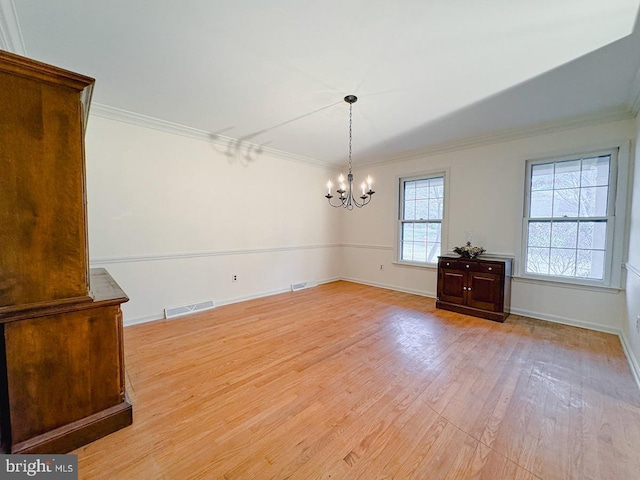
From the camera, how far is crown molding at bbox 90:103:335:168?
307 cm

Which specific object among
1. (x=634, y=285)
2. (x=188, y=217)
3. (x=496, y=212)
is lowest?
(x=634, y=285)

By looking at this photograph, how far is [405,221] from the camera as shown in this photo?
199 inches

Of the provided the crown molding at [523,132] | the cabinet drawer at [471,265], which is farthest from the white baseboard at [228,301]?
the crown molding at [523,132]

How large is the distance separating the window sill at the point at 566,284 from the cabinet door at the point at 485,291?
0.53 metres

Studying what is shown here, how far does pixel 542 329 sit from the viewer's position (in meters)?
3.24

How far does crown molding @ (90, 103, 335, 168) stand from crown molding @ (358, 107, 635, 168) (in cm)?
214

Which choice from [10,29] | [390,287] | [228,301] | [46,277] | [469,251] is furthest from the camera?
[390,287]

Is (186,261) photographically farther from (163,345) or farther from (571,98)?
(571,98)

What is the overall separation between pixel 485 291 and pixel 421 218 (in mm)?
1717

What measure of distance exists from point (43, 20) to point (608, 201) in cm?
566

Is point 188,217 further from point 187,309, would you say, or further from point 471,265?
point 471,265

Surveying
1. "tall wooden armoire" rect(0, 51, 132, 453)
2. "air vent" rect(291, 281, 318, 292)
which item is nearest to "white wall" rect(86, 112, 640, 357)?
"air vent" rect(291, 281, 318, 292)

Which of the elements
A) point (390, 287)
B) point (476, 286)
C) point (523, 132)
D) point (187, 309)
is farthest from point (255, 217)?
point (523, 132)

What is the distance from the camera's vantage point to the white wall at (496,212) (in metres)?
3.20
